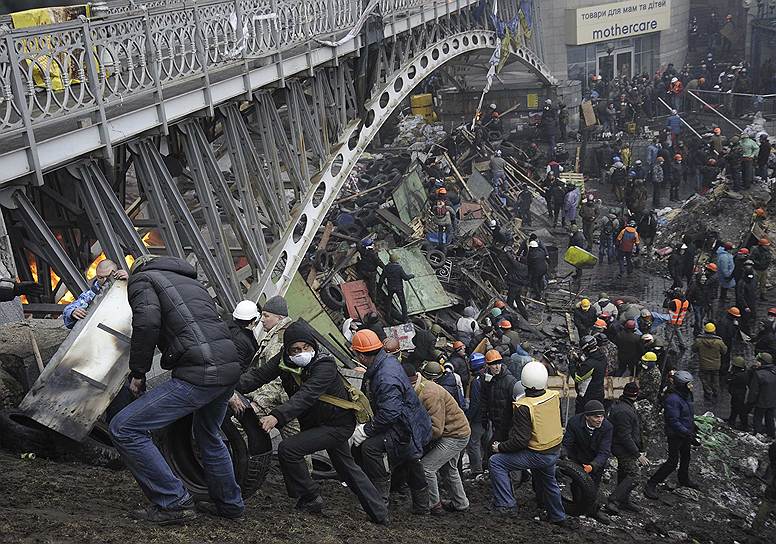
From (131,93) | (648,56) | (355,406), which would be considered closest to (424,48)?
(131,93)

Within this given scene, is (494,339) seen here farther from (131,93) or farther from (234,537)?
(234,537)

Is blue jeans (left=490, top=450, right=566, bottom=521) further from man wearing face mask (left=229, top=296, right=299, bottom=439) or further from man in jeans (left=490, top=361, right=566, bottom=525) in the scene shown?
man wearing face mask (left=229, top=296, right=299, bottom=439)

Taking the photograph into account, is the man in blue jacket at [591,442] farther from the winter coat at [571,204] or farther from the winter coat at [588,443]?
the winter coat at [571,204]

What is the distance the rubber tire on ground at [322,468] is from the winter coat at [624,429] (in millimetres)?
2712

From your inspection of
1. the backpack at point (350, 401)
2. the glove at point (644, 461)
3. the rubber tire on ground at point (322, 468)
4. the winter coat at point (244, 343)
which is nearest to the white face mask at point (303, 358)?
the backpack at point (350, 401)

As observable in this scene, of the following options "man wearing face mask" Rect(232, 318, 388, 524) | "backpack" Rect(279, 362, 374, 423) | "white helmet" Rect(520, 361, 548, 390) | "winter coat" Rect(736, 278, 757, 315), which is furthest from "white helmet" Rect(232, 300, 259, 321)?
"winter coat" Rect(736, 278, 757, 315)

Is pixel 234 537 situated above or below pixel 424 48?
below

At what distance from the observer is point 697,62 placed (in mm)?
40938

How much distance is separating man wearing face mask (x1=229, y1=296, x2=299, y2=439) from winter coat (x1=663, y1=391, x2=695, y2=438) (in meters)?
4.28

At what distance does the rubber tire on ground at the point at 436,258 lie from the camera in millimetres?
18328

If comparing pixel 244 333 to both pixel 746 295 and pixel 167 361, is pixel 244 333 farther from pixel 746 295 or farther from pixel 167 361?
pixel 746 295

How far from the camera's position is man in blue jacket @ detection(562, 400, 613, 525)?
8.02 meters

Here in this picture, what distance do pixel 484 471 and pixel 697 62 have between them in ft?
118

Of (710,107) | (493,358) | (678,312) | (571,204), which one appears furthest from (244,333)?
(710,107)
